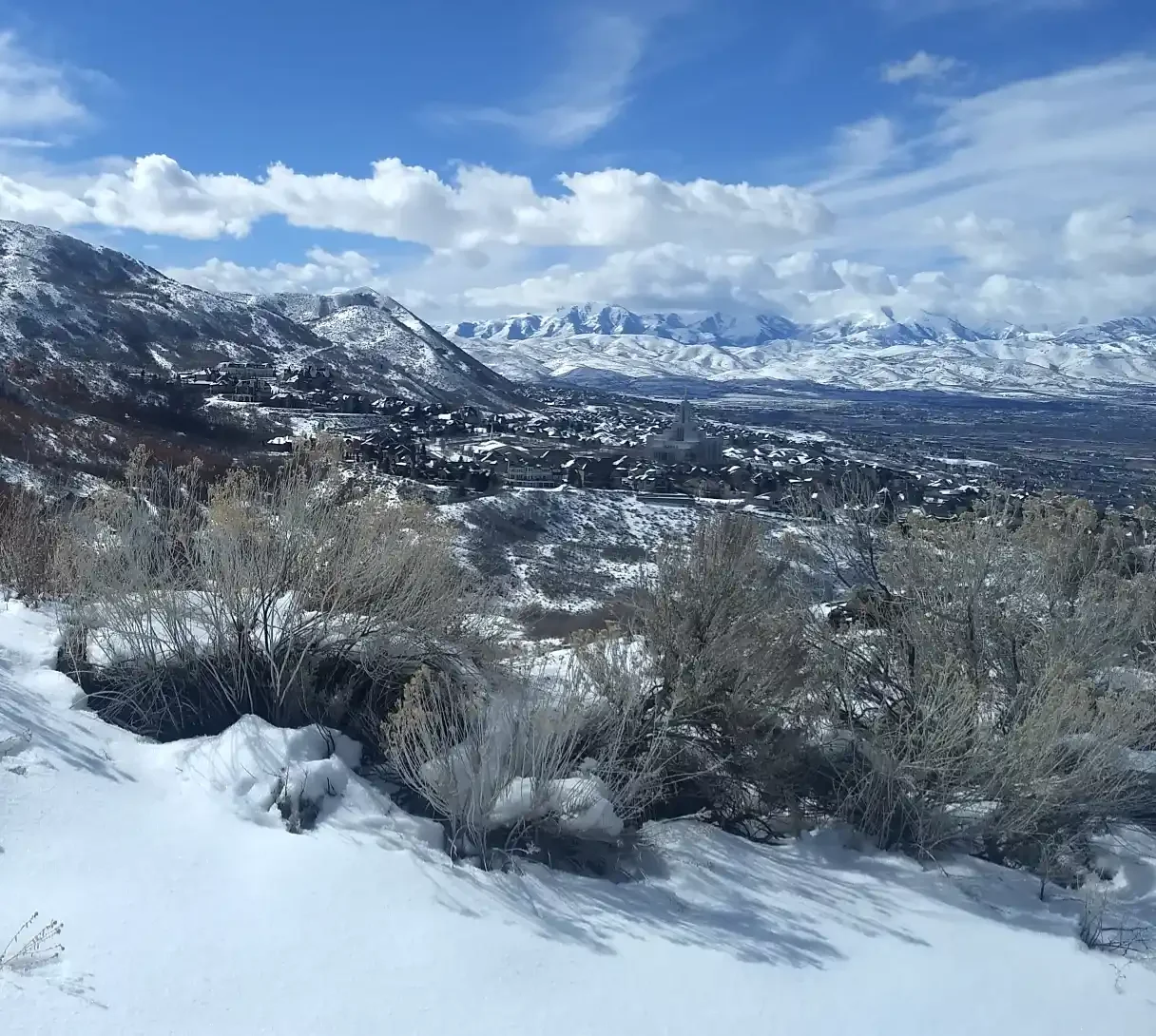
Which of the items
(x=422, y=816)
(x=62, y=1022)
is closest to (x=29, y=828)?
(x=62, y=1022)

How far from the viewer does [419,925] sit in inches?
327

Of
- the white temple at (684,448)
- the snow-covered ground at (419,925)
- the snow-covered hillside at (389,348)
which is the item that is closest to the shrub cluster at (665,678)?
the snow-covered ground at (419,925)

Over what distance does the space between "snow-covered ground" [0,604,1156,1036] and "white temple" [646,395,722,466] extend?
193 feet

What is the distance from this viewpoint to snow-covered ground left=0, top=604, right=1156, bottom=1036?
23.4ft

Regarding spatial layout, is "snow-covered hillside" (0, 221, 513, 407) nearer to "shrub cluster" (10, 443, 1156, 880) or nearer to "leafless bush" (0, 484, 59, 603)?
"leafless bush" (0, 484, 59, 603)

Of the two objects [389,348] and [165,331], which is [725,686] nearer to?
[165,331]

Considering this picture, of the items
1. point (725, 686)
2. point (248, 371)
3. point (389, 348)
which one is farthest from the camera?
point (389, 348)

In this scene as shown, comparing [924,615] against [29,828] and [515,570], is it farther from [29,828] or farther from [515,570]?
[515,570]

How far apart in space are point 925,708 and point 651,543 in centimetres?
3198

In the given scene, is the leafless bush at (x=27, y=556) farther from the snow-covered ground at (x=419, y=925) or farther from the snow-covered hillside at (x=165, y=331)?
the snow-covered hillside at (x=165, y=331)

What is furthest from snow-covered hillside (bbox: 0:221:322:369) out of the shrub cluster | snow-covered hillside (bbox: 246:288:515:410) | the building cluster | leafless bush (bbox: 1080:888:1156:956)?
leafless bush (bbox: 1080:888:1156:956)

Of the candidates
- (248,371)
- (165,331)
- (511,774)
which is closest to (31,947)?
(511,774)

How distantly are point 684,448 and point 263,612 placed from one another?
66993mm

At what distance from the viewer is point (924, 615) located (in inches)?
537
